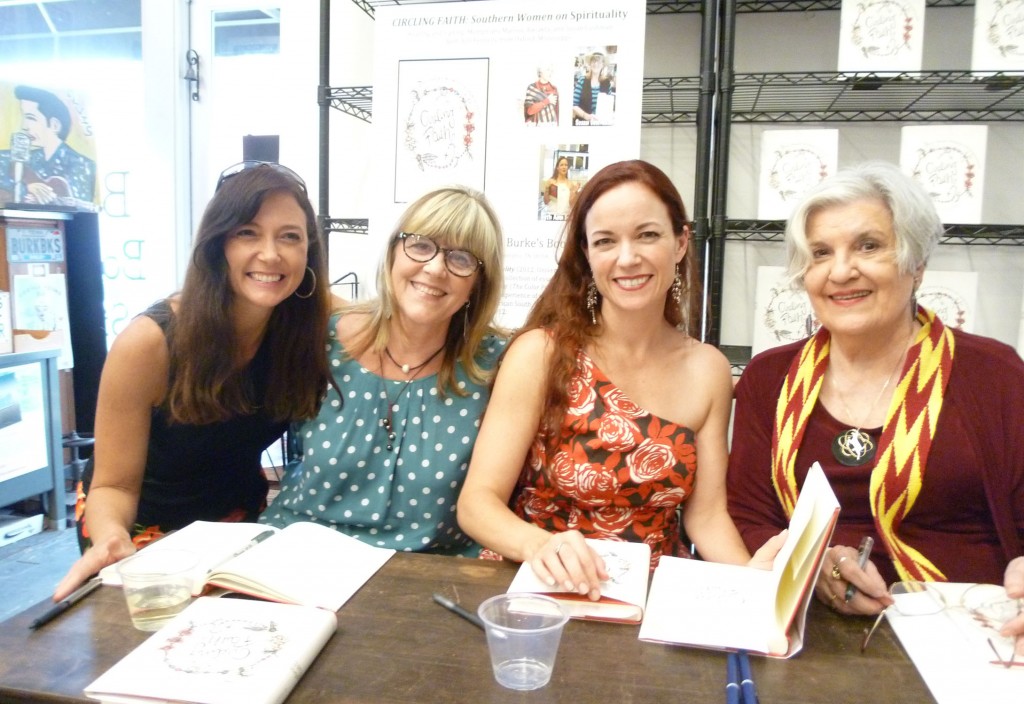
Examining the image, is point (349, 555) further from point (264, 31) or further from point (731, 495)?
point (264, 31)

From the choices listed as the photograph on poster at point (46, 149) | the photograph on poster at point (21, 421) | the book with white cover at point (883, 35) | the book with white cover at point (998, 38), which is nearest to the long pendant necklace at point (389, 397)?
the book with white cover at point (883, 35)

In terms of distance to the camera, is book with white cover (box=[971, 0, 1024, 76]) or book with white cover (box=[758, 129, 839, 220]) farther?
book with white cover (box=[758, 129, 839, 220])

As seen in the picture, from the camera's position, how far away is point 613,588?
116 centimetres

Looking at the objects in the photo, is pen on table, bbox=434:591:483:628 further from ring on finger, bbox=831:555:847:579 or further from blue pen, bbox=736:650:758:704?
ring on finger, bbox=831:555:847:579

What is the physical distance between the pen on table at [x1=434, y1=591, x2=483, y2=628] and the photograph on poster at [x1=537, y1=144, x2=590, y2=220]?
178cm

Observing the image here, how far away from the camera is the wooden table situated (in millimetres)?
901

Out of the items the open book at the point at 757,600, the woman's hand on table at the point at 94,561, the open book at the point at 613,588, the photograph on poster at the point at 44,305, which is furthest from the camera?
the photograph on poster at the point at 44,305

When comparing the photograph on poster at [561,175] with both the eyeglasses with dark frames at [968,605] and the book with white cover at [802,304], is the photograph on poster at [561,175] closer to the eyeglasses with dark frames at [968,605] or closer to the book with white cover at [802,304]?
the book with white cover at [802,304]

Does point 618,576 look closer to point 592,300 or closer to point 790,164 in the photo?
point 592,300

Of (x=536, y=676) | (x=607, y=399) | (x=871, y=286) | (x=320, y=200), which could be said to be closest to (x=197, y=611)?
(x=536, y=676)

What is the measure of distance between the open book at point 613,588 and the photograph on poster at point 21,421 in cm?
275

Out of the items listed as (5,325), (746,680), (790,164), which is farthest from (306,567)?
(5,325)

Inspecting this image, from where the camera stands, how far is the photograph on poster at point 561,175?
2.64 m

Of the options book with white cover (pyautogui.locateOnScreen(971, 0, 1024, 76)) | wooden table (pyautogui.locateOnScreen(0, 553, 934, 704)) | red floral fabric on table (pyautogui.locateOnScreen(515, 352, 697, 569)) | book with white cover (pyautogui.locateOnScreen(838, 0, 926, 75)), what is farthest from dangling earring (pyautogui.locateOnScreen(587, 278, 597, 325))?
book with white cover (pyautogui.locateOnScreen(971, 0, 1024, 76))
